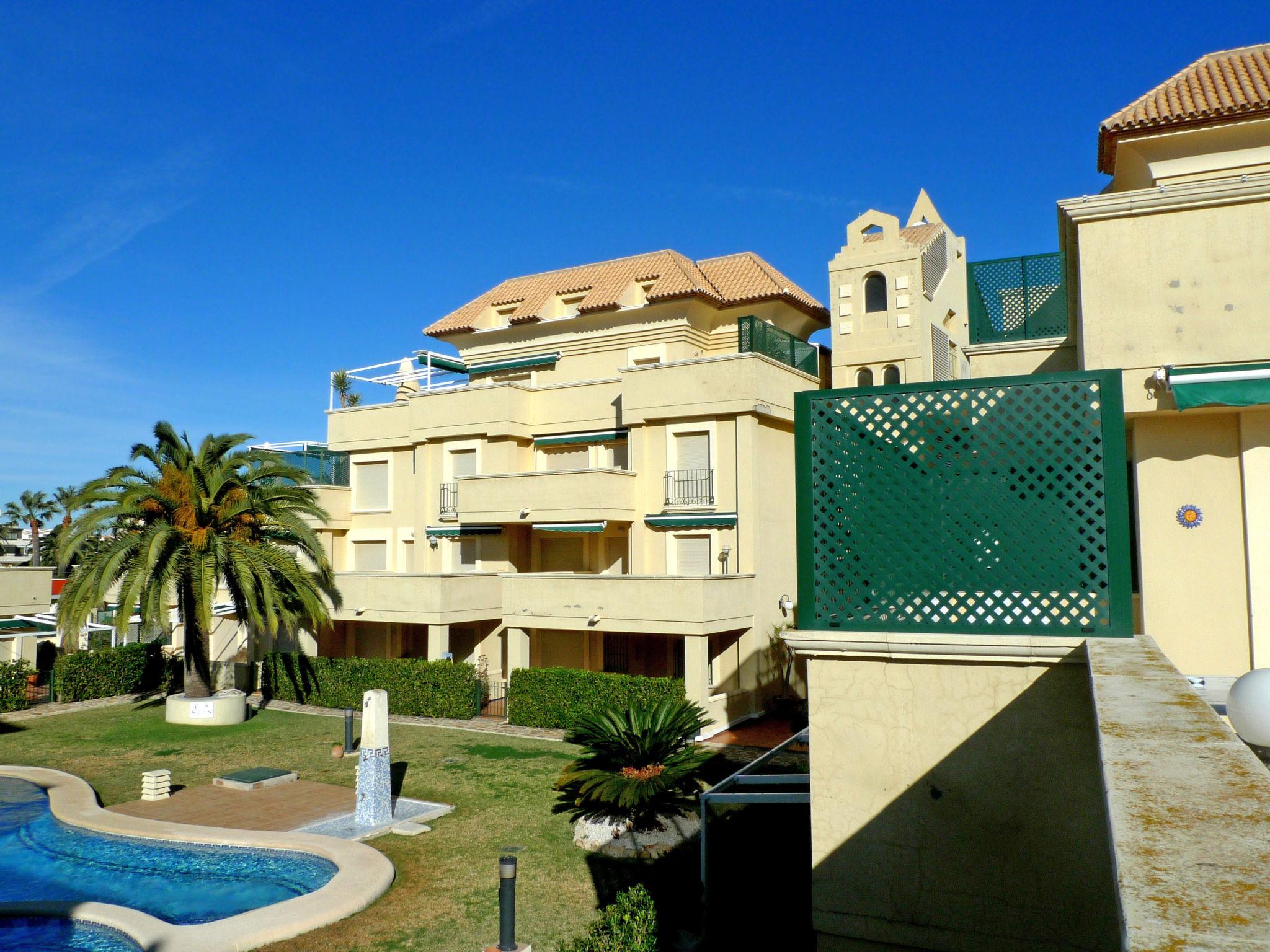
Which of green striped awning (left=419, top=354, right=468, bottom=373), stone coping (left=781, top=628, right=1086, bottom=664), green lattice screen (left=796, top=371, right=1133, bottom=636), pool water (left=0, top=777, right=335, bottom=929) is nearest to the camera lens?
stone coping (left=781, top=628, right=1086, bottom=664)

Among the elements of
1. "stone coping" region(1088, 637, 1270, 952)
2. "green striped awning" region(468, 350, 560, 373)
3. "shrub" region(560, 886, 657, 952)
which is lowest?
"shrub" region(560, 886, 657, 952)

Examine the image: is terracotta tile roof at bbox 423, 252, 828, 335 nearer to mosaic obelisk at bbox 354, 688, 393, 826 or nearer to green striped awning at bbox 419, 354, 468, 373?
green striped awning at bbox 419, 354, 468, 373

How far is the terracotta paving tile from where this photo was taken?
1547cm

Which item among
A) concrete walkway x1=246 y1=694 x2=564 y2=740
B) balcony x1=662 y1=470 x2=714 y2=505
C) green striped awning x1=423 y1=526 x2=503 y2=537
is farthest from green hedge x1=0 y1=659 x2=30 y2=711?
balcony x1=662 y1=470 x2=714 y2=505

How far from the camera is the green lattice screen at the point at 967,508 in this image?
5902 millimetres

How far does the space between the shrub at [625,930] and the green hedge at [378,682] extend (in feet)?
57.1

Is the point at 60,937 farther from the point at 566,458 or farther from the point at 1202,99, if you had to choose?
the point at 566,458

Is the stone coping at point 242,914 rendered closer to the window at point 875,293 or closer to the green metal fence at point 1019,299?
the green metal fence at point 1019,299

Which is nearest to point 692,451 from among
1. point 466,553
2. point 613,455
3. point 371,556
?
point 613,455

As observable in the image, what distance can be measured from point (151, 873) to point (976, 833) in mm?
12526

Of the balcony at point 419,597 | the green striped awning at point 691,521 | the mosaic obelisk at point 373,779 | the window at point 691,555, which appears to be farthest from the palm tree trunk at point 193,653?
the window at point 691,555

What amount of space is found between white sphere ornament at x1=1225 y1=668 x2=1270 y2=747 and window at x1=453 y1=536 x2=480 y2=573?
25647 millimetres

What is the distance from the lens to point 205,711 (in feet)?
81.3

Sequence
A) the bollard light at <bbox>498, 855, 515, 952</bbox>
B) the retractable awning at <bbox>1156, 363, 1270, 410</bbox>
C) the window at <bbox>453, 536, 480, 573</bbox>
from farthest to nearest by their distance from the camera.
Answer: the window at <bbox>453, 536, 480, 573</bbox> → the retractable awning at <bbox>1156, 363, 1270, 410</bbox> → the bollard light at <bbox>498, 855, 515, 952</bbox>
